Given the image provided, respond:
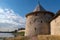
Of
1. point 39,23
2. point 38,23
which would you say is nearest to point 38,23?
point 38,23

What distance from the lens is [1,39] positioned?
34.1 feet

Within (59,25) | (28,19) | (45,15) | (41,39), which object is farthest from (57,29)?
(28,19)

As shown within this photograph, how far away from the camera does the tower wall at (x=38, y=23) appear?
2309cm

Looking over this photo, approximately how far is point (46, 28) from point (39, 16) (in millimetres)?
2711

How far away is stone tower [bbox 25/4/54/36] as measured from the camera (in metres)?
23.1

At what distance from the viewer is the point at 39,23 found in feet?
76.9

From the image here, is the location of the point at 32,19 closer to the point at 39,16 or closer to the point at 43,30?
the point at 39,16

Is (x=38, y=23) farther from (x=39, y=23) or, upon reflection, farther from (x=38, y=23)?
(x=39, y=23)

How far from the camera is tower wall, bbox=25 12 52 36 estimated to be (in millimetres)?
23089

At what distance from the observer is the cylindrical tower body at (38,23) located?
75.7 ft

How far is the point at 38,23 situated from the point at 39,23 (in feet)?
0.64

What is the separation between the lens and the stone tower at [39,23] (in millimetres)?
23091

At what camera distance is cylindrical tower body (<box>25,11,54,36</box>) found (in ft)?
75.7

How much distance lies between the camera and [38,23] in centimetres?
2350
